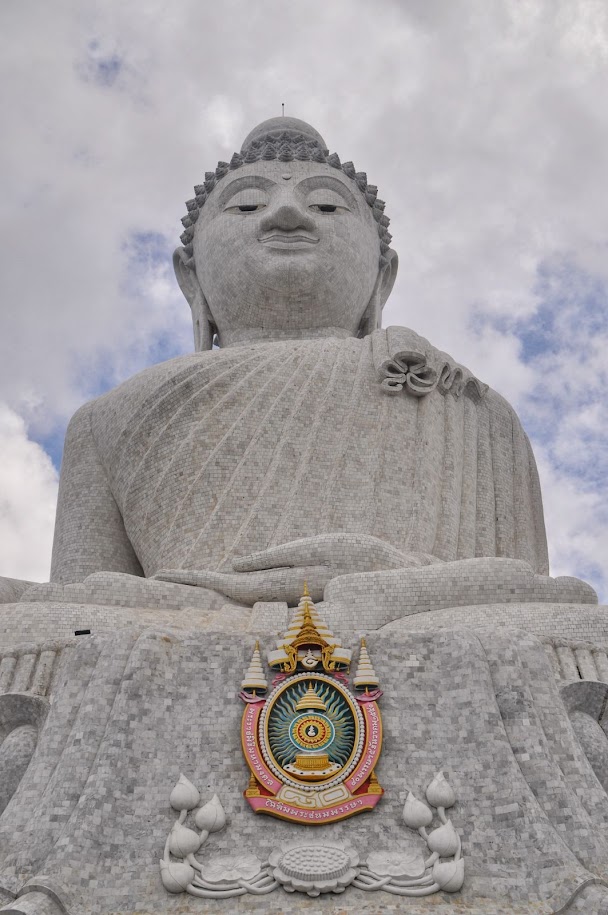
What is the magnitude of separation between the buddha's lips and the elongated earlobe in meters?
1.46

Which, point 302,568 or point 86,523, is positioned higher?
point 86,523

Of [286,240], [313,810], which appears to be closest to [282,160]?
[286,240]

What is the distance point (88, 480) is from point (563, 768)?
21.7 feet

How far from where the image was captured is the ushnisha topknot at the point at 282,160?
12.4 metres

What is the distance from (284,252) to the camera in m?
11.5

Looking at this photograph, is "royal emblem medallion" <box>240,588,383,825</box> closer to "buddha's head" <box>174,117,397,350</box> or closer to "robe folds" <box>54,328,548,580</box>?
"robe folds" <box>54,328,548,580</box>

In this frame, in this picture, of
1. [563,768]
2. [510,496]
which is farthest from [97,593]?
[510,496]

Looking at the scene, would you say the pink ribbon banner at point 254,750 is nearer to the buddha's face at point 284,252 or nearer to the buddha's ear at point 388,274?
the buddha's face at point 284,252

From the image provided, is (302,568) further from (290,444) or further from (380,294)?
(380,294)

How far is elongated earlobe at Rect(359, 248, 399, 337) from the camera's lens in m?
12.6

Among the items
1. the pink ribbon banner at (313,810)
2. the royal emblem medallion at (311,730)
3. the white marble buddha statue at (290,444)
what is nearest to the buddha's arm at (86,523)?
the white marble buddha statue at (290,444)

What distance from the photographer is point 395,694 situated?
5777mm

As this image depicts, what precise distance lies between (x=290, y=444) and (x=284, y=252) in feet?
9.57

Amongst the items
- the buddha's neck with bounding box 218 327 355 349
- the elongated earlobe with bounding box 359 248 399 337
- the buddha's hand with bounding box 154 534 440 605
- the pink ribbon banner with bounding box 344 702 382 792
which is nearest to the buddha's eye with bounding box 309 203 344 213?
the elongated earlobe with bounding box 359 248 399 337
